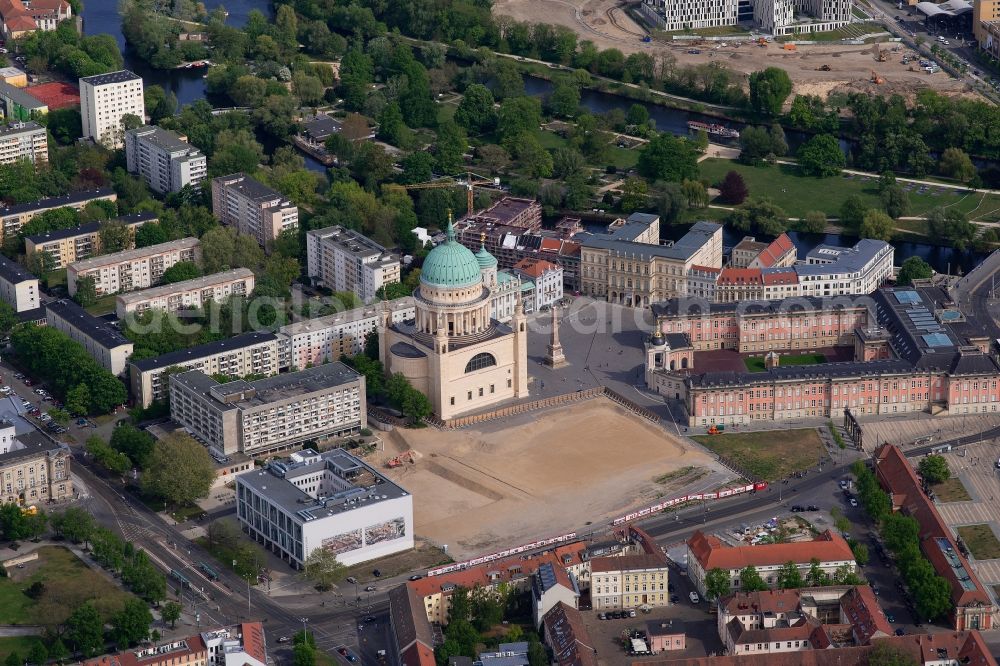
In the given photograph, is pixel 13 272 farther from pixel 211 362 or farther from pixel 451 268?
pixel 451 268

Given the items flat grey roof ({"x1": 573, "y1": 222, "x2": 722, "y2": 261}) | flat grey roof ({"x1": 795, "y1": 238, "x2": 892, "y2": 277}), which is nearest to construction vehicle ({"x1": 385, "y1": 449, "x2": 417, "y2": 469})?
flat grey roof ({"x1": 573, "y1": 222, "x2": 722, "y2": 261})

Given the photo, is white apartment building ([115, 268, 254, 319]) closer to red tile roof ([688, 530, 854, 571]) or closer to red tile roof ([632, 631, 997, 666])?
red tile roof ([688, 530, 854, 571])

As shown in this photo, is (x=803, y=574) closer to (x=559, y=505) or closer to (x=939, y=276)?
(x=559, y=505)

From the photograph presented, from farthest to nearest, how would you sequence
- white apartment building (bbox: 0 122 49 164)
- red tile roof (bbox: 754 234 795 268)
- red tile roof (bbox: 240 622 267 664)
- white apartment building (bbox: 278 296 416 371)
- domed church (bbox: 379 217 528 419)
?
1. white apartment building (bbox: 0 122 49 164)
2. red tile roof (bbox: 754 234 795 268)
3. white apartment building (bbox: 278 296 416 371)
4. domed church (bbox: 379 217 528 419)
5. red tile roof (bbox: 240 622 267 664)

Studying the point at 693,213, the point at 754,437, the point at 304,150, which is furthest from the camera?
the point at 304,150

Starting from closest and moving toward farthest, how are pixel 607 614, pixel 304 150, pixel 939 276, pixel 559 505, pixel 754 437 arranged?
pixel 607 614 → pixel 559 505 → pixel 754 437 → pixel 939 276 → pixel 304 150

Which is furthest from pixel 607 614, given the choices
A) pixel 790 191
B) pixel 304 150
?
pixel 304 150

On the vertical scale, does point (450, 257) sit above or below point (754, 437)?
above
